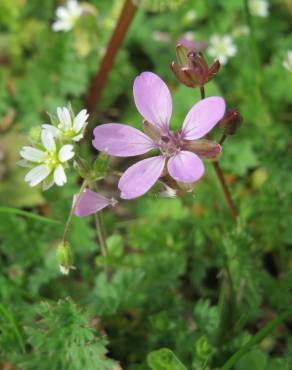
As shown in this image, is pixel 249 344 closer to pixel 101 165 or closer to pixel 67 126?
pixel 101 165

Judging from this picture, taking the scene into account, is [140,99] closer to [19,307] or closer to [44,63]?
[19,307]

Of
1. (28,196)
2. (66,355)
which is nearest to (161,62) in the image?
(28,196)

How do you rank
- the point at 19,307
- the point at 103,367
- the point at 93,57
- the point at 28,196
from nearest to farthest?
the point at 103,367 → the point at 19,307 → the point at 28,196 → the point at 93,57

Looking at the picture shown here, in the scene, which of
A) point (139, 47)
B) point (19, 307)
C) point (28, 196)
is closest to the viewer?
point (19, 307)

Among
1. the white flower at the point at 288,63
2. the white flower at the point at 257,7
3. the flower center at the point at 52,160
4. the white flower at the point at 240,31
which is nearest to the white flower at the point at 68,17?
the white flower at the point at 240,31

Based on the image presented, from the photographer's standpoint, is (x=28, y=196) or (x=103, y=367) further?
(x=28, y=196)

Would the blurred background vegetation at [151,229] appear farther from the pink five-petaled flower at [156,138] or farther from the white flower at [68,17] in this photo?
the pink five-petaled flower at [156,138]
